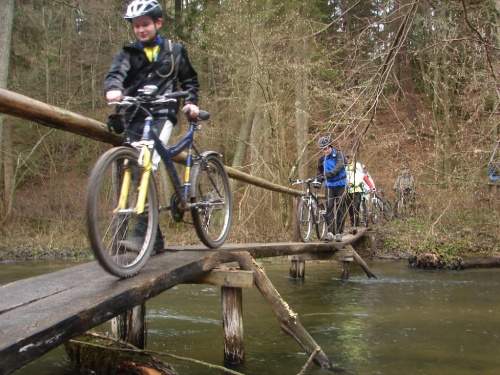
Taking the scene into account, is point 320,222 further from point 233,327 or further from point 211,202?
point 233,327

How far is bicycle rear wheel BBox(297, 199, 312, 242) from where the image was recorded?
9900 mm

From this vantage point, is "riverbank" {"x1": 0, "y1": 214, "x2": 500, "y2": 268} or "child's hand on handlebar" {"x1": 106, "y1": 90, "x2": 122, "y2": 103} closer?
"child's hand on handlebar" {"x1": 106, "y1": 90, "x2": 122, "y2": 103}

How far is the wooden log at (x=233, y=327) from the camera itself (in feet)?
16.7

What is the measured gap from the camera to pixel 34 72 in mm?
19500

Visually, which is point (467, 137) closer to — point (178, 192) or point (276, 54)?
point (276, 54)

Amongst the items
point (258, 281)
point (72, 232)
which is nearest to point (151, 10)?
point (258, 281)

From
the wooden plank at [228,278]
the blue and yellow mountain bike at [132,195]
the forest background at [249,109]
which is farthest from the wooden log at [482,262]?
the blue and yellow mountain bike at [132,195]

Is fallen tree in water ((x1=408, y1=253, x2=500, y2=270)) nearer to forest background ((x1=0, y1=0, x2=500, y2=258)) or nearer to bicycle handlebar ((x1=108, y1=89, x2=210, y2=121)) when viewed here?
forest background ((x1=0, y1=0, x2=500, y2=258))

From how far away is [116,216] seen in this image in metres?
3.74

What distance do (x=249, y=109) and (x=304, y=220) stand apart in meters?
8.23

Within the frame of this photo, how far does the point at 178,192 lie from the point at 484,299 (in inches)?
240

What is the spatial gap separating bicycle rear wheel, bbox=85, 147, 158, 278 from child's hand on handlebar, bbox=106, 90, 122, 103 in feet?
1.29

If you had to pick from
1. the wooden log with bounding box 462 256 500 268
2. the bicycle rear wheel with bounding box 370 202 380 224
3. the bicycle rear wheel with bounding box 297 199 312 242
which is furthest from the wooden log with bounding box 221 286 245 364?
the bicycle rear wheel with bounding box 370 202 380 224

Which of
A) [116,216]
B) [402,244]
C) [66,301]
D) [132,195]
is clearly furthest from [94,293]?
[402,244]
